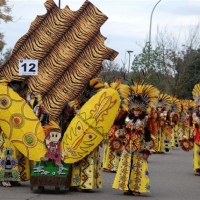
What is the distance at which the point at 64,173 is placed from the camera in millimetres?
14273

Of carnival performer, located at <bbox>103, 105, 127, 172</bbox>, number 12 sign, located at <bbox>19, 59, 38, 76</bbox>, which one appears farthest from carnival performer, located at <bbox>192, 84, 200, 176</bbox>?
number 12 sign, located at <bbox>19, 59, 38, 76</bbox>

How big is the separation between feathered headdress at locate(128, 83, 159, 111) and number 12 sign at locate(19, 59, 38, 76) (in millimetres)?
1774

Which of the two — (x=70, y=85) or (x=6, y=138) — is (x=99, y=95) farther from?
(x=6, y=138)

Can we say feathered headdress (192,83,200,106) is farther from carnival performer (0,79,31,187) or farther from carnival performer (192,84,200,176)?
carnival performer (0,79,31,187)

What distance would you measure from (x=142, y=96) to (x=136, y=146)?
0.91 meters

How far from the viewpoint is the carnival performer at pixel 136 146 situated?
14477mm

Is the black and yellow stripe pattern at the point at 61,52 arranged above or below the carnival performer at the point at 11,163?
above

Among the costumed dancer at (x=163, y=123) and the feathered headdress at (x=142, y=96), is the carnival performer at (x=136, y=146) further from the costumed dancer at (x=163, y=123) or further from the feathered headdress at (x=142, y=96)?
the costumed dancer at (x=163, y=123)

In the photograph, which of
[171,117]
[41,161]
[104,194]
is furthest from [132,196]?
[171,117]

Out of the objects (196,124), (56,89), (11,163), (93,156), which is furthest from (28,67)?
(196,124)

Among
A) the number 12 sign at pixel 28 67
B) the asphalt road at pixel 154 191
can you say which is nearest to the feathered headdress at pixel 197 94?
the asphalt road at pixel 154 191

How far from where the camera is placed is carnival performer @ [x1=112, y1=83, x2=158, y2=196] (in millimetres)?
14477

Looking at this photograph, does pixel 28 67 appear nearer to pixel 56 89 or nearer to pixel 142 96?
pixel 56 89

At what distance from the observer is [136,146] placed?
14547 mm
